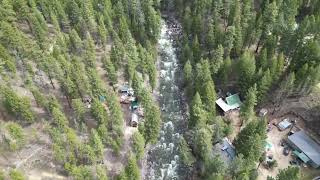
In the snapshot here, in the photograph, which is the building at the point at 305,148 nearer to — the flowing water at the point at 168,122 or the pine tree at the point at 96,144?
the flowing water at the point at 168,122

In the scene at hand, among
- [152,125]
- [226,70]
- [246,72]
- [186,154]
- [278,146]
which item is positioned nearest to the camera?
[186,154]

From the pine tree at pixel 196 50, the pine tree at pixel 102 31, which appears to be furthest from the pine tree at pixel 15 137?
the pine tree at pixel 196 50

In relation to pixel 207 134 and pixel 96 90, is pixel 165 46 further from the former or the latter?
pixel 207 134

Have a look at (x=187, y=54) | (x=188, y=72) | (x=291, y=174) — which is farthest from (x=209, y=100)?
(x=291, y=174)

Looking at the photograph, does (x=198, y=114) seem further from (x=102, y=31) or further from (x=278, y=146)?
(x=102, y=31)

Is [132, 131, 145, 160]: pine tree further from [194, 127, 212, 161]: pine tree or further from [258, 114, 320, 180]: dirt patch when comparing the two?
[258, 114, 320, 180]: dirt patch

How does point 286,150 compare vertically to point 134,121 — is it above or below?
below

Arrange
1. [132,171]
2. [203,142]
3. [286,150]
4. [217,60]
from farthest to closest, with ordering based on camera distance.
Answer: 1. [217,60]
2. [286,150]
3. [203,142]
4. [132,171]
